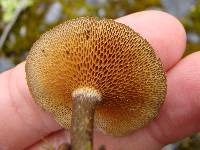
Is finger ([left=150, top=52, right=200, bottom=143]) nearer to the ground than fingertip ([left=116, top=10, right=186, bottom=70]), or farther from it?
nearer to the ground

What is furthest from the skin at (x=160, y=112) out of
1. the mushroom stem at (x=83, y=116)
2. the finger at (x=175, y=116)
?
the mushroom stem at (x=83, y=116)

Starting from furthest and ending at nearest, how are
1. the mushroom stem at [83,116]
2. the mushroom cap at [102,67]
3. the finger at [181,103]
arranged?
1. the finger at [181,103]
2. the mushroom cap at [102,67]
3. the mushroom stem at [83,116]

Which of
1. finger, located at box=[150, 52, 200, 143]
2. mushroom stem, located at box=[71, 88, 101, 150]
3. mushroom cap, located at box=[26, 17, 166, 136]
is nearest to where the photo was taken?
mushroom stem, located at box=[71, 88, 101, 150]

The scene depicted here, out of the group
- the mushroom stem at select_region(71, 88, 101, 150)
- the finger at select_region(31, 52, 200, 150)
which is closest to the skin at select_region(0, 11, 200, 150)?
the finger at select_region(31, 52, 200, 150)

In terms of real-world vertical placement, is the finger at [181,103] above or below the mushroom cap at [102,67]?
below

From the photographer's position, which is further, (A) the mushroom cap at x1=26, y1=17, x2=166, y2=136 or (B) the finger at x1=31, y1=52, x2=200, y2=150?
(B) the finger at x1=31, y1=52, x2=200, y2=150

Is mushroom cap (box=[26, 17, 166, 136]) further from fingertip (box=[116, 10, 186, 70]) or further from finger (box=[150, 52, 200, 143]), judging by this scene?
fingertip (box=[116, 10, 186, 70])

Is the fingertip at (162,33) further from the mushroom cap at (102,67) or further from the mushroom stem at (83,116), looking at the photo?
the mushroom stem at (83,116)

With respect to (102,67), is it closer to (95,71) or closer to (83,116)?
(95,71)
